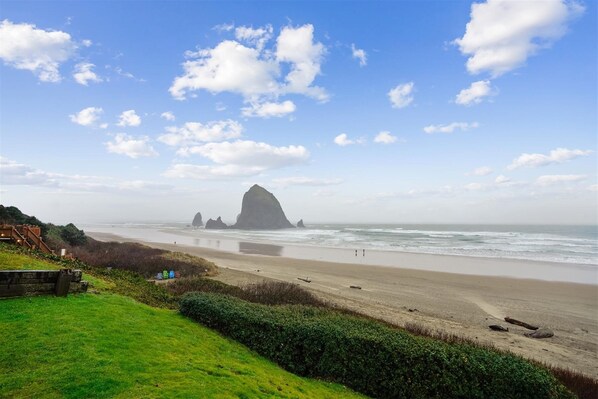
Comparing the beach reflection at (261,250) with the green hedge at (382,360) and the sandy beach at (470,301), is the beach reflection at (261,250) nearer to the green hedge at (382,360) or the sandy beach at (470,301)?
the sandy beach at (470,301)

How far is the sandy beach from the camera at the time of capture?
44.2 feet

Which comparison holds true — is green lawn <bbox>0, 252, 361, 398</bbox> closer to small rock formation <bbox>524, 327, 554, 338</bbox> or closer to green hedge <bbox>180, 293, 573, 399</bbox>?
green hedge <bbox>180, 293, 573, 399</bbox>

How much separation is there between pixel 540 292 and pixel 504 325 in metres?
10.3

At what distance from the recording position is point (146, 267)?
76.9 feet

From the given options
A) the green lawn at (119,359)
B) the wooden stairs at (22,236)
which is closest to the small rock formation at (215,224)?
the wooden stairs at (22,236)

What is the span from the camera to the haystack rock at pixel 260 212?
180 meters

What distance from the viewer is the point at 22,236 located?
695 inches

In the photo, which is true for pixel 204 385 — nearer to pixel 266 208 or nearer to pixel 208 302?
pixel 208 302

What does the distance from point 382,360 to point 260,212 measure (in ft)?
587

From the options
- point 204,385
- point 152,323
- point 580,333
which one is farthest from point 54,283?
point 580,333

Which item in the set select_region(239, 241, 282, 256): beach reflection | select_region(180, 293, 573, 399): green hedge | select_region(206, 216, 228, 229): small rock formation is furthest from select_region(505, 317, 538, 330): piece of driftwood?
select_region(206, 216, 228, 229): small rock formation

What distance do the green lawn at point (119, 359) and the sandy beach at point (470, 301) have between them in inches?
391

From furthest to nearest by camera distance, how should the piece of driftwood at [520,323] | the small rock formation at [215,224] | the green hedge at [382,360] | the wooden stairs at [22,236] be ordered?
1. the small rock formation at [215,224]
2. the wooden stairs at [22,236]
3. the piece of driftwood at [520,323]
4. the green hedge at [382,360]

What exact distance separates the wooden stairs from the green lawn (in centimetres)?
1243
